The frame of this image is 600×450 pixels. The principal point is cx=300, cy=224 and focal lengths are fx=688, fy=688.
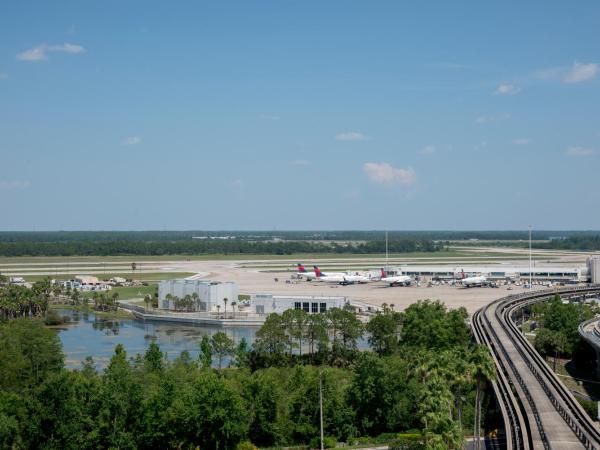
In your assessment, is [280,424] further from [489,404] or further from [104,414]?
[489,404]

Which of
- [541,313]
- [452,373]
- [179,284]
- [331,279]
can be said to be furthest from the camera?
[331,279]

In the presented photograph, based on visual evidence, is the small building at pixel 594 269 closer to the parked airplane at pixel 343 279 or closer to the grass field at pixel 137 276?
the parked airplane at pixel 343 279

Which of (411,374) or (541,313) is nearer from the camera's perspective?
(411,374)

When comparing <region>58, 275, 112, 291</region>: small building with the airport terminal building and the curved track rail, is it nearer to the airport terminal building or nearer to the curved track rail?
the airport terminal building

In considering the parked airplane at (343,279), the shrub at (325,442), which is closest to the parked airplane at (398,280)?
the parked airplane at (343,279)

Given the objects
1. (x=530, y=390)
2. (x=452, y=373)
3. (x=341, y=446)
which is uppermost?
(x=452, y=373)

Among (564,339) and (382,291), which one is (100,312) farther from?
(564,339)

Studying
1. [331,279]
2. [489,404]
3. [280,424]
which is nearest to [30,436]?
[280,424]

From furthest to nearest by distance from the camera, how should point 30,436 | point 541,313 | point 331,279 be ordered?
point 331,279
point 541,313
point 30,436
